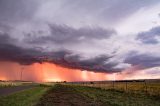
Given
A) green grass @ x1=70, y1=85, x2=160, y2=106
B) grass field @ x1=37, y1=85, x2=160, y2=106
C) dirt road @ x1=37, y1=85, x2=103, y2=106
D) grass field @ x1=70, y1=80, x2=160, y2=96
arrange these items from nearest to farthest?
dirt road @ x1=37, y1=85, x2=103, y2=106 < grass field @ x1=37, y1=85, x2=160, y2=106 < green grass @ x1=70, y1=85, x2=160, y2=106 < grass field @ x1=70, y1=80, x2=160, y2=96

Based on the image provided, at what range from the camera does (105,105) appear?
86.2 feet

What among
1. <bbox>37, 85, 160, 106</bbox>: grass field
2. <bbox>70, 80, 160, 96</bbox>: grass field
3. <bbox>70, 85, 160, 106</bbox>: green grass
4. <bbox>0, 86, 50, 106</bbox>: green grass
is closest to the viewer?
<bbox>0, 86, 50, 106</bbox>: green grass

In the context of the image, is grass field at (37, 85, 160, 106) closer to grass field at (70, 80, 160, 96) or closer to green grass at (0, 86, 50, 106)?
green grass at (0, 86, 50, 106)

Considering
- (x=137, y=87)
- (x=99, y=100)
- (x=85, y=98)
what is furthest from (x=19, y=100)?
(x=137, y=87)

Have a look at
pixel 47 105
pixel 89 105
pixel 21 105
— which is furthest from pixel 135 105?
pixel 21 105

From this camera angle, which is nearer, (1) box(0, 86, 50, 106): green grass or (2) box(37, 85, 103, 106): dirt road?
(1) box(0, 86, 50, 106): green grass

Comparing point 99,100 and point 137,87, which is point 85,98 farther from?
point 137,87

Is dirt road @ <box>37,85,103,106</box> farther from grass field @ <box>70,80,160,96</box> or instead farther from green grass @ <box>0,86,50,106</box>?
grass field @ <box>70,80,160,96</box>

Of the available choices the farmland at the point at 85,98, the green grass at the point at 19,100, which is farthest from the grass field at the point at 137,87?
the green grass at the point at 19,100

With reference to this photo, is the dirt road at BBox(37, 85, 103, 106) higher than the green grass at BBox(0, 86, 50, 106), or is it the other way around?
the green grass at BBox(0, 86, 50, 106)

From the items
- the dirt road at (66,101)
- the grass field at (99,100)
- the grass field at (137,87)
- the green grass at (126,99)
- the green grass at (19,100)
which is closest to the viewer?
the green grass at (19,100)

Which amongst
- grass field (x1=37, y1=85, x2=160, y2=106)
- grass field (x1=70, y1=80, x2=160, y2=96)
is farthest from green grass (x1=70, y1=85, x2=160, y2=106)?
grass field (x1=70, y1=80, x2=160, y2=96)

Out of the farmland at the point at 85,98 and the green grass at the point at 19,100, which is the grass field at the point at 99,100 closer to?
the farmland at the point at 85,98

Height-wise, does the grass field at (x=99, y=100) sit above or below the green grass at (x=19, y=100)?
below
